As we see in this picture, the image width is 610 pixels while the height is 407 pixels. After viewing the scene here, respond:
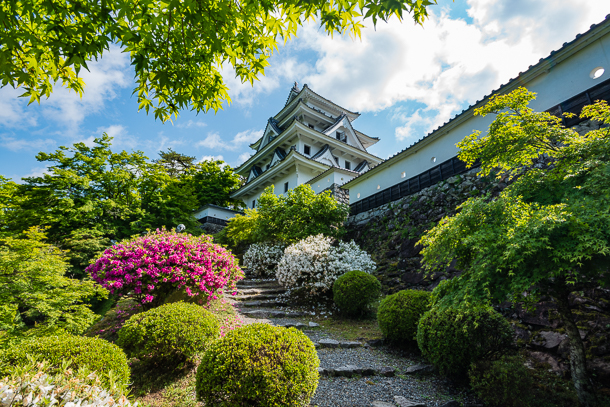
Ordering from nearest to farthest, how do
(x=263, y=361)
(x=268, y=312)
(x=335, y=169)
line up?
1. (x=263, y=361)
2. (x=268, y=312)
3. (x=335, y=169)

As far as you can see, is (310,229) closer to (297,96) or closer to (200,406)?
(200,406)

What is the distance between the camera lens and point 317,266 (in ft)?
27.5

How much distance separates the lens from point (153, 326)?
3.92m

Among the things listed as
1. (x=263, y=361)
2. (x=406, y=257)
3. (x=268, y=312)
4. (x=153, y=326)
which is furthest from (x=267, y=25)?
(x=406, y=257)

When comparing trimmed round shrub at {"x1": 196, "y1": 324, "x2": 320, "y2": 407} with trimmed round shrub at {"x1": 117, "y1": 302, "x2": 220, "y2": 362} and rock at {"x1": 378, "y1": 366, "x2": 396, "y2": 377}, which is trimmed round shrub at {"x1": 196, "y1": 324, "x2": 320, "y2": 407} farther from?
rock at {"x1": 378, "y1": 366, "x2": 396, "y2": 377}

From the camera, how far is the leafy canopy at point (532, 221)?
2.33 metres

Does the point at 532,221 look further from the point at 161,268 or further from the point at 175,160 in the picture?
the point at 175,160

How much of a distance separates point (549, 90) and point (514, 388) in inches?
284

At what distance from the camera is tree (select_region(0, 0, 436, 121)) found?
2.07 metres

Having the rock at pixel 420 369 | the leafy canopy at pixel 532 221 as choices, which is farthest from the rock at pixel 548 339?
the rock at pixel 420 369

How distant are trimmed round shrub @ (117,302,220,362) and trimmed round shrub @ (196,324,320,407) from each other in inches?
42.6

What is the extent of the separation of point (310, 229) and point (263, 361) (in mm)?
8161

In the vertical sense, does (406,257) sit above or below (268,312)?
above

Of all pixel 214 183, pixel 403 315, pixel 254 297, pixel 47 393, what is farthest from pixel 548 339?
pixel 214 183
